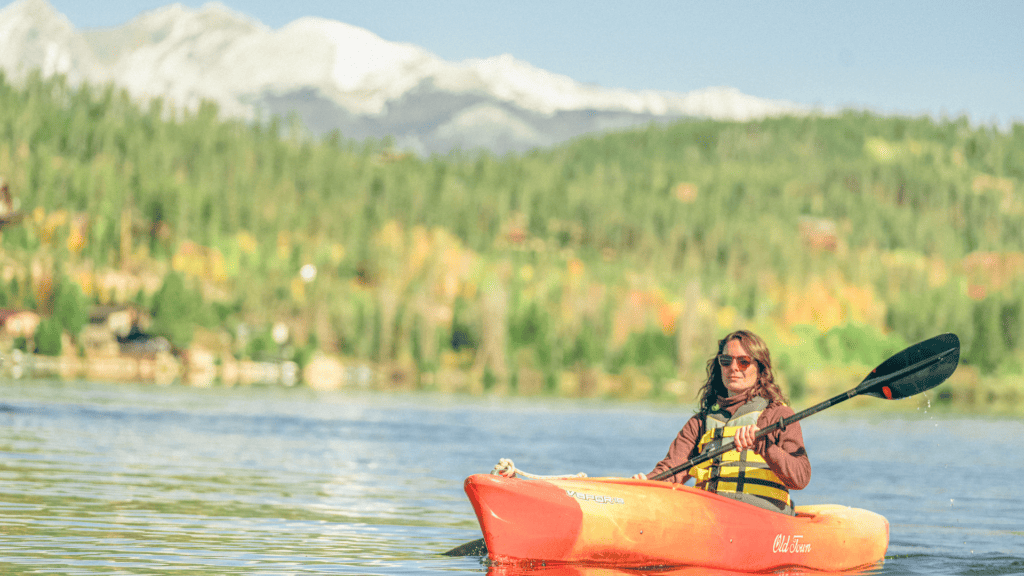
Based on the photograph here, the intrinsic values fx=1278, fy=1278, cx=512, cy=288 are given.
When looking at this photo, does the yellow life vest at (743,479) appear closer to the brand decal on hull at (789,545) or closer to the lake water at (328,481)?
the brand decal on hull at (789,545)

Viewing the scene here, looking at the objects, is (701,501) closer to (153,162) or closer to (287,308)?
(287,308)

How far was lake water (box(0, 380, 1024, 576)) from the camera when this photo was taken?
16438mm

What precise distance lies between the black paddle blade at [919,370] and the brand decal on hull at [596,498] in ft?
12.4

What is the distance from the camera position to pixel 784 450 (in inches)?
575

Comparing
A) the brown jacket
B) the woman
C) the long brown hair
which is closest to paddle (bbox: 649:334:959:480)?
the woman

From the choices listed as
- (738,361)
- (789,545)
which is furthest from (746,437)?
(789,545)

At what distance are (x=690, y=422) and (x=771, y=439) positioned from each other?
46.4 inches

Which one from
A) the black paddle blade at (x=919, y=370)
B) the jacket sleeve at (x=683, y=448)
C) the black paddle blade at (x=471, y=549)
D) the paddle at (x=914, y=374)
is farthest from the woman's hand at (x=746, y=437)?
the black paddle blade at (x=471, y=549)

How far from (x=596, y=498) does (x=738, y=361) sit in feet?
7.76

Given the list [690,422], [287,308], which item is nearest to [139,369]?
[287,308]

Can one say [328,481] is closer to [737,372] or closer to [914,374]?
[914,374]

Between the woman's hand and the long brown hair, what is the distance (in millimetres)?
609

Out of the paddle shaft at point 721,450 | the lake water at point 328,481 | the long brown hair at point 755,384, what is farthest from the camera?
the lake water at point 328,481

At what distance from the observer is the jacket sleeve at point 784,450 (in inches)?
568
